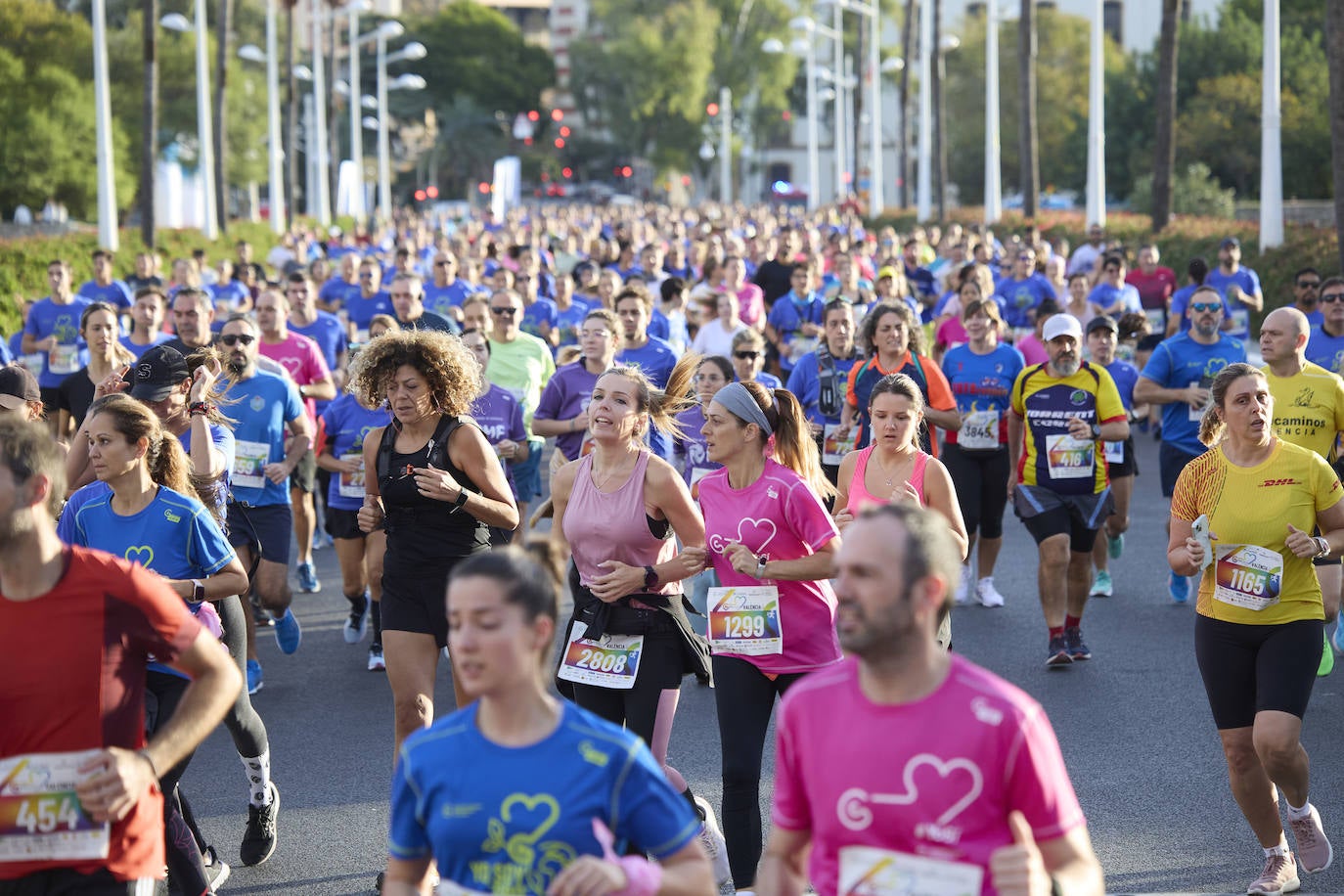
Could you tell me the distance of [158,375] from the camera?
725 cm

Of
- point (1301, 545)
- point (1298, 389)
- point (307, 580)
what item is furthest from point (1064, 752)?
point (307, 580)

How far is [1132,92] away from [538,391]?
5320cm

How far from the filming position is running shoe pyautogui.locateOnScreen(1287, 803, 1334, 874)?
20.2 feet

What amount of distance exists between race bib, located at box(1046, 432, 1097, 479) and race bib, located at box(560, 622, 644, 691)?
4.18 metres

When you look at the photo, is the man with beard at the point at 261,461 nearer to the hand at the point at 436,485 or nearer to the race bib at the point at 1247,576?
the hand at the point at 436,485

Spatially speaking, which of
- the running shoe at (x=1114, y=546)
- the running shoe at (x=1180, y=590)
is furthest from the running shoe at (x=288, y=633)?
the running shoe at (x=1114, y=546)

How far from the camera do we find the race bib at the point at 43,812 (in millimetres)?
3854

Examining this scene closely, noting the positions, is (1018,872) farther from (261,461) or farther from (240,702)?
(261,461)

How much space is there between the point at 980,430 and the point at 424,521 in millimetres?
5001

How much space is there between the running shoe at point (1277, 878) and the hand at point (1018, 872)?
2906 millimetres

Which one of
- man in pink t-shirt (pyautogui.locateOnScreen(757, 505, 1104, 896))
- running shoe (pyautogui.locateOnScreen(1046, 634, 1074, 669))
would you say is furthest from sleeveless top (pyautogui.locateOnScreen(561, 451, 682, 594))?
running shoe (pyautogui.locateOnScreen(1046, 634, 1074, 669))

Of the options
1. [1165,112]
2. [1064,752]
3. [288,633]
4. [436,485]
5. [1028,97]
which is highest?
[1028,97]

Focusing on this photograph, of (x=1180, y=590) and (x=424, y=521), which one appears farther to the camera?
(x=1180, y=590)

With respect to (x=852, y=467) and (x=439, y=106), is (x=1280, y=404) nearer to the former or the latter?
(x=852, y=467)
